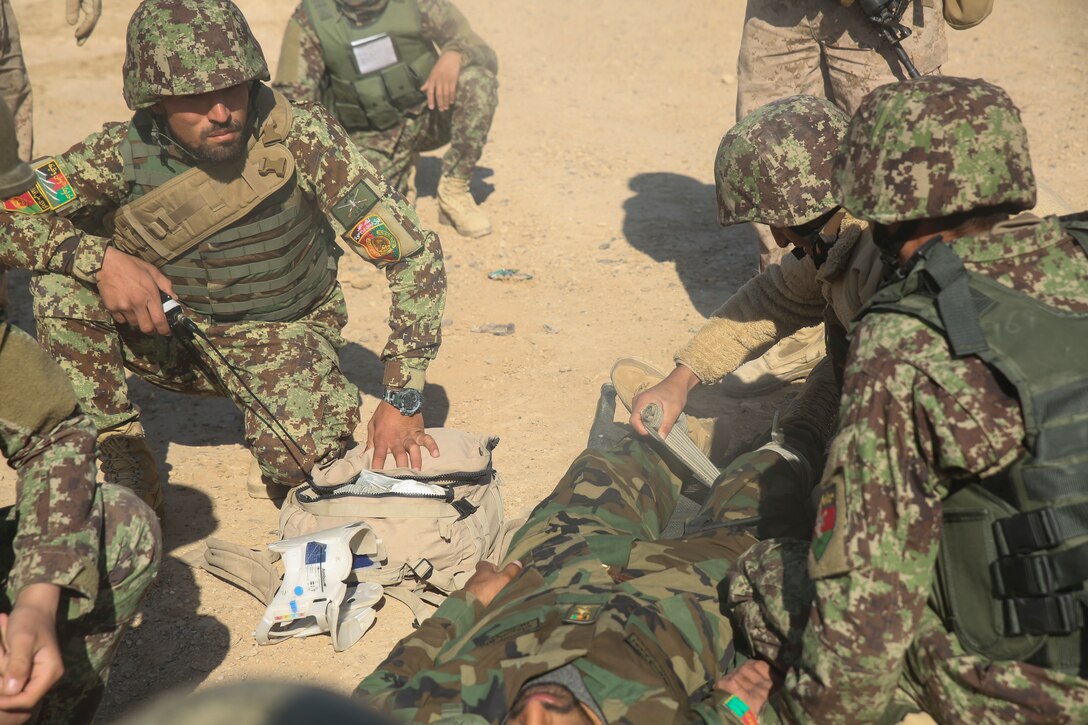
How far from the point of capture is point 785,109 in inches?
142

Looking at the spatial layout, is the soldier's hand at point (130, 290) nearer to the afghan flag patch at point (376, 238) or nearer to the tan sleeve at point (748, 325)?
the afghan flag patch at point (376, 238)

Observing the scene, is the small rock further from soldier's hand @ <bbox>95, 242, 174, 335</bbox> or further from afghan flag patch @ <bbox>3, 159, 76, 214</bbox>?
afghan flag patch @ <bbox>3, 159, 76, 214</bbox>

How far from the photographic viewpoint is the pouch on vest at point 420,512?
362cm

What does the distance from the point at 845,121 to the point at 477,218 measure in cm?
361

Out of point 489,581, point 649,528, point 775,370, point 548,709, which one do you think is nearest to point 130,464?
point 489,581

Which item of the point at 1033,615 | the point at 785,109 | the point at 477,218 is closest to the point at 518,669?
the point at 1033,615

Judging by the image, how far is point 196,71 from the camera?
3.78 meters

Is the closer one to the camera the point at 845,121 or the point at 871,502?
the point at 871,502

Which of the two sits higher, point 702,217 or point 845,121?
point 845,121

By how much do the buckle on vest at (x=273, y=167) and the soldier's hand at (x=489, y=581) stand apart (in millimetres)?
1831

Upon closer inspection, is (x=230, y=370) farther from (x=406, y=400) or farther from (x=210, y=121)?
(x=210, y=121)

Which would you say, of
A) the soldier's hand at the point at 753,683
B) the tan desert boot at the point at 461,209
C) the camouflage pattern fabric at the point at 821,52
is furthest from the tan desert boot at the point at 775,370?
the tan desert boot at the point at 461,209

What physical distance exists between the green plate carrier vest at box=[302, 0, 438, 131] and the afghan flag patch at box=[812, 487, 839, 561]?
206 inches

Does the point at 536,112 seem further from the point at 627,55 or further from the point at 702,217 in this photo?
the point at 702,217
